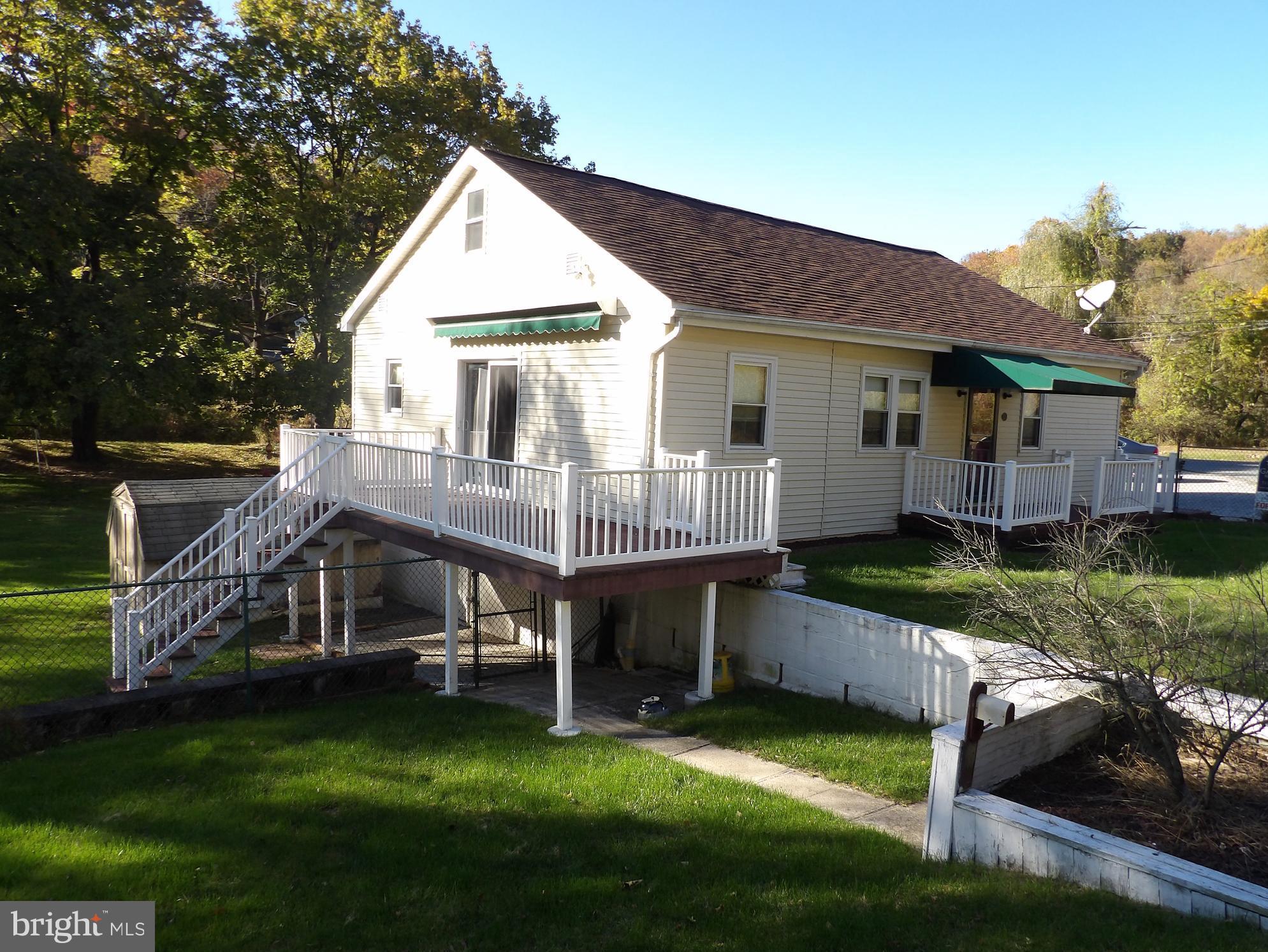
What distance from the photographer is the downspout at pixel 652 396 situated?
10656 millimetres

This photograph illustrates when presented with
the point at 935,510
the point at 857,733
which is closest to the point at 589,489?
the point at 857,733

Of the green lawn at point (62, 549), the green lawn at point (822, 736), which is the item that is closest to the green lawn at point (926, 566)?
the green lawn at point (822, 736)

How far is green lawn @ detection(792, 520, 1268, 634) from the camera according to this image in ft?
30.6

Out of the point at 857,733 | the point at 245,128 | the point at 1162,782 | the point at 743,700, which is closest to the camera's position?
the point at 1162,782

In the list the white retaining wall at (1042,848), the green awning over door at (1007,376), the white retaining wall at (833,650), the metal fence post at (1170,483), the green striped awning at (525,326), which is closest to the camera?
the white retaining wall at (1042,848)

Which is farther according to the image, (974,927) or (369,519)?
(369,519)

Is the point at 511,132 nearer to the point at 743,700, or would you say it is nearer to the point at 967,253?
the point at 743,700

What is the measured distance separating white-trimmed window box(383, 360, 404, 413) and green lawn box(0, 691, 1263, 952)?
31.2ft

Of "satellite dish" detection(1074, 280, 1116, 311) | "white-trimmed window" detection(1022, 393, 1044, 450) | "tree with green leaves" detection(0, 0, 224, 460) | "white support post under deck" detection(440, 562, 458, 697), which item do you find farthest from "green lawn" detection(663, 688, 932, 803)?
"tree with green leaves" detection(0, 0, 224, 460)

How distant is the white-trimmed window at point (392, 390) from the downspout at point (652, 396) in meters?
6.81

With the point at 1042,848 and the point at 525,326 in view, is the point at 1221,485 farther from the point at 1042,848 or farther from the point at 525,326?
the point at 1042,848

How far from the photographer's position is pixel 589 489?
1114cm

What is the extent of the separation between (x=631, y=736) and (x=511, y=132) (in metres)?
23.3

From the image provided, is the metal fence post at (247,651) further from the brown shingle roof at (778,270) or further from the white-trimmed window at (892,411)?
the white-trimmed window at (892,411)
